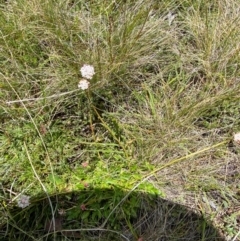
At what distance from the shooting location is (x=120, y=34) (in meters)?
1.66

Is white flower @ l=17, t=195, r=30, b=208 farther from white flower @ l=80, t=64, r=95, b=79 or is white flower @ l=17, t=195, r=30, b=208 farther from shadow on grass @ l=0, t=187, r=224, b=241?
white flower @ l=80, t=64, r=95, b=79

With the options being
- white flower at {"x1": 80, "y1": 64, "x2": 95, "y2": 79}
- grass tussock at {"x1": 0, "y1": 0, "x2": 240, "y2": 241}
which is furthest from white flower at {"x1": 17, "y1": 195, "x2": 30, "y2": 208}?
white flower at {"x1": 80, "y1": 64, "x2": 95, "y2": 79}

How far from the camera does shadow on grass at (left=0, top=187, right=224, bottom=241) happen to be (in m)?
1.45

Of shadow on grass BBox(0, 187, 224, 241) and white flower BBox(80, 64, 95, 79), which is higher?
white flower BBox(80, 64, 95, 79)

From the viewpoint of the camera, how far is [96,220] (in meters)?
1.47

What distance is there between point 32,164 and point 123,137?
1.29 feet

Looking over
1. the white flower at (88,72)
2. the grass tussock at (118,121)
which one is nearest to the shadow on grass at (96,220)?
the grass tussock at (118,121)

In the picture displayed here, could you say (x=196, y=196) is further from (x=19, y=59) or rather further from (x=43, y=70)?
(x=19, y=59)

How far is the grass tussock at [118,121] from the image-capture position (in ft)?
4.84

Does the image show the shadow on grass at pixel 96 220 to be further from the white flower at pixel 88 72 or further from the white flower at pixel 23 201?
the white flower at pixel 88 72

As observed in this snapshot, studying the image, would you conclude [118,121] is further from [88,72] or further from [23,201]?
[23,201]

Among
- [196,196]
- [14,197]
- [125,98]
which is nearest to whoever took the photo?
[14,197]

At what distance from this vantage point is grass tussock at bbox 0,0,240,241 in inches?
58.1

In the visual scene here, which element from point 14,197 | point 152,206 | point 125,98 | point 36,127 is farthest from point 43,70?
point 152,206
